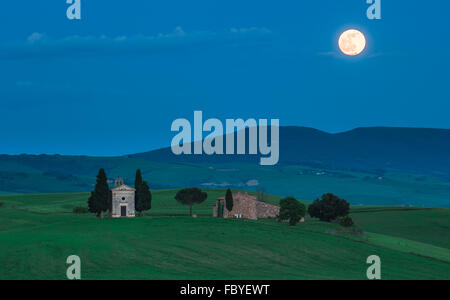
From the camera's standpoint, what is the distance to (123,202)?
101 metres

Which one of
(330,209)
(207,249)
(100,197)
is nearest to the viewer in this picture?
(207,249)

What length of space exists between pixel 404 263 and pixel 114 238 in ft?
101

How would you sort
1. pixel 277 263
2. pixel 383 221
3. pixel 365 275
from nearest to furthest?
pixel 365 275, pixel 277 263, pixel 383 221

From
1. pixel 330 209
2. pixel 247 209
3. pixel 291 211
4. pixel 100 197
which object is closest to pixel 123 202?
pixel 100 197

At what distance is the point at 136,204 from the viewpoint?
334ft

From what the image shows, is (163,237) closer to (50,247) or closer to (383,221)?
(50,247)

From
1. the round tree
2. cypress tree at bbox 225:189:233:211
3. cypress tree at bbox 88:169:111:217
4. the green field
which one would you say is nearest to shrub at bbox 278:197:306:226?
the green field

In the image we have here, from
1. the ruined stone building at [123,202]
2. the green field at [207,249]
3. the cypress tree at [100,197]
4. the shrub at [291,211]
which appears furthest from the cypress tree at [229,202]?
the cypress tree at [100,197]

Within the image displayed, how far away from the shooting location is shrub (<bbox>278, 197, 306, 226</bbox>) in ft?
325

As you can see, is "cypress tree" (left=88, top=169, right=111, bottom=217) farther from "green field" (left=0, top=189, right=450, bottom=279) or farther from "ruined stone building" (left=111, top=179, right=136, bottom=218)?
"green field" (left=0, top=189, right=450, bottom=279)

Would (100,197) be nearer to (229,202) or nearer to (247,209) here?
(229,202)

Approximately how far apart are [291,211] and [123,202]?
2363 centimetres

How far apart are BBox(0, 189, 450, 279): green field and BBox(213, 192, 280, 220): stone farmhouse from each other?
5.36 metres

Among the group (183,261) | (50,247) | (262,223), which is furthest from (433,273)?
(50,247)
